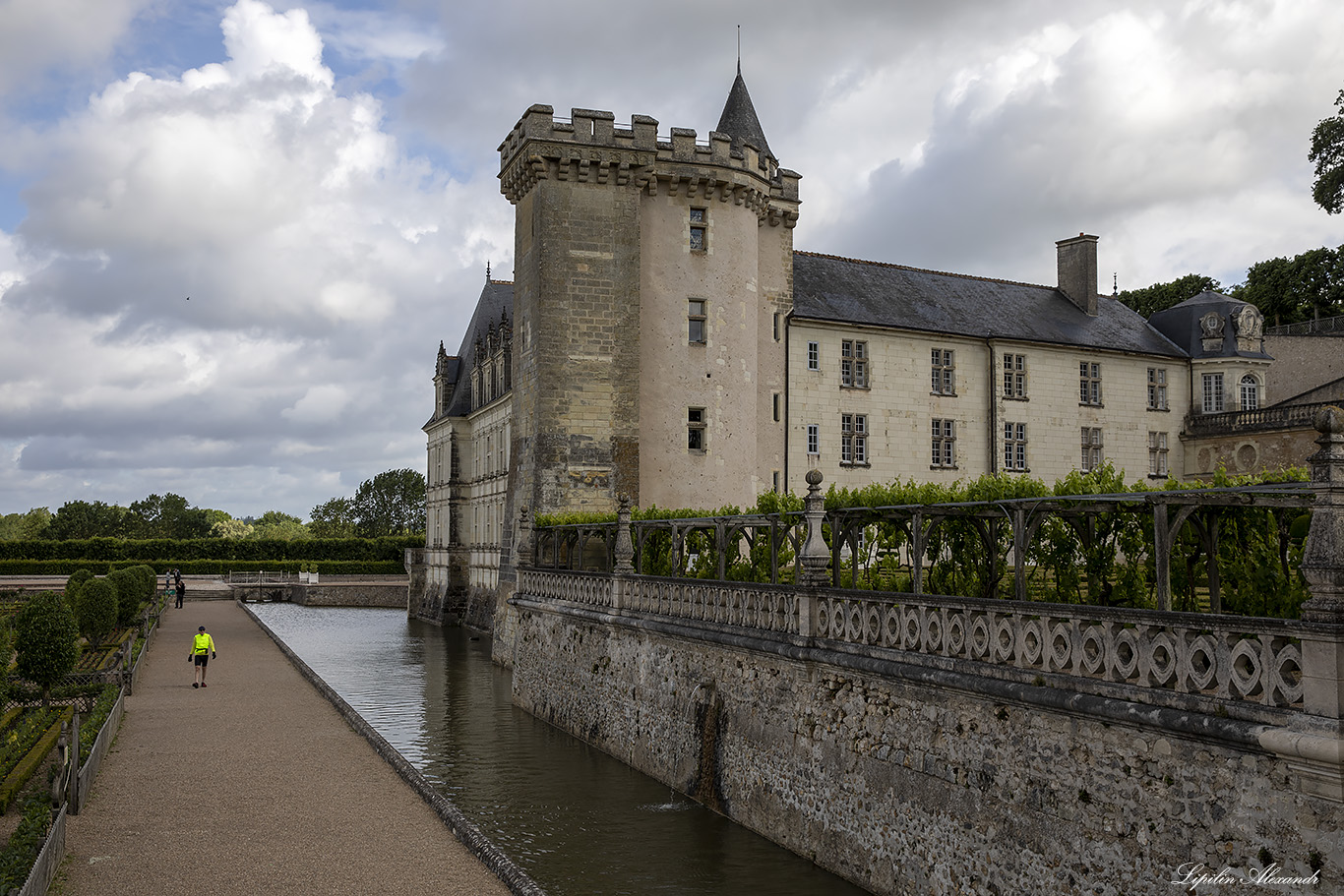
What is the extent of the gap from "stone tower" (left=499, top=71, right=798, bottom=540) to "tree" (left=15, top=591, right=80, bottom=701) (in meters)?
11.1

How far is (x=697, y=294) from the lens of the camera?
29250mm

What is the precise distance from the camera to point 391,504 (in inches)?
4126

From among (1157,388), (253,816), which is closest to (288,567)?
(1157,388)

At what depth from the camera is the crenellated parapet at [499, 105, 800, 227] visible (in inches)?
1096

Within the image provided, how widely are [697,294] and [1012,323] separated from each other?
13.4m

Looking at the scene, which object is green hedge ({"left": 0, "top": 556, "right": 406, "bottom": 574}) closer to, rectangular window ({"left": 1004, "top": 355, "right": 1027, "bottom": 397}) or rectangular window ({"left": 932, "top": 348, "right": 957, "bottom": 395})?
rectangular window ({"left": 932, "top": 348, "right": 957, "bottom": 395})

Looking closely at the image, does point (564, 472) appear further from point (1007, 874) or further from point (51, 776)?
point (1007, 874)

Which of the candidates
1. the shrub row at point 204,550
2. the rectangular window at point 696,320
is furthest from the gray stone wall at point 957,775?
the shrub row at point 204,550

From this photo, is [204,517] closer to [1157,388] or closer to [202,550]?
[202,550]

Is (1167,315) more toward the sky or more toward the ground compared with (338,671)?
more toward the sky

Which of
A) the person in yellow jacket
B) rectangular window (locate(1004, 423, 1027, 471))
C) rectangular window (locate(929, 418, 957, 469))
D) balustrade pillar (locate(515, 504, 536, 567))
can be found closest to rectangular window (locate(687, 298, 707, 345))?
balustrade pillar (locate(515, 504, 536, 567))

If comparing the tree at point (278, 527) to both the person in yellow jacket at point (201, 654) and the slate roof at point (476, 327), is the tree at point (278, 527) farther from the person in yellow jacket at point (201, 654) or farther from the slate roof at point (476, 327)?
the person in yellow jacket at point (201, 654)

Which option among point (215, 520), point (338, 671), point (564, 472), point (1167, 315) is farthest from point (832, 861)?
point (215, 520)

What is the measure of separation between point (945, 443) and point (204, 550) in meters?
54.8
